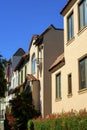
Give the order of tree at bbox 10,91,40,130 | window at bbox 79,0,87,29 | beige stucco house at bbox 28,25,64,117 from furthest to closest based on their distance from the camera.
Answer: tree at bbox 10,91,40,130 → beige stucco house at bbox 28,25,64,117 → window at bbox 79,0,87,29

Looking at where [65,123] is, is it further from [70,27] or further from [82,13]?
[70,27]

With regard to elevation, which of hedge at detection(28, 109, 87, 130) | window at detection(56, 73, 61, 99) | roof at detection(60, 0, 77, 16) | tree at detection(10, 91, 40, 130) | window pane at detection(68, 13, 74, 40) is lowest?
hedge at detection(28, 109, 87, 130)

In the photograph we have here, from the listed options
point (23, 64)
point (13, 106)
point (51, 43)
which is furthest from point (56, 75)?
point (23, 64)

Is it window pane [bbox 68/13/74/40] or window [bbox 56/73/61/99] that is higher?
window pane [bbox 68/13/74/40]

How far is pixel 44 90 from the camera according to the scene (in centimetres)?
3531

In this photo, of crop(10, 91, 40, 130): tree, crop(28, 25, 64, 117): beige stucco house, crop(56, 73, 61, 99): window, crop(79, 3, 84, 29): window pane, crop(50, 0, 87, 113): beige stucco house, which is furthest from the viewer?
crop(10, 91, 40, 130): tree

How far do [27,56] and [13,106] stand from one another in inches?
338

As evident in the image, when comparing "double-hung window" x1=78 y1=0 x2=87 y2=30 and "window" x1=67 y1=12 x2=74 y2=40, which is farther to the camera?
"window" x1=67 y1=12 x2=74 y2=40

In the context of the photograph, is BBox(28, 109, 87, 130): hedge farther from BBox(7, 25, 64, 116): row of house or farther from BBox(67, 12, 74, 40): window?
BBox(7, 25, 64, 116): row of house

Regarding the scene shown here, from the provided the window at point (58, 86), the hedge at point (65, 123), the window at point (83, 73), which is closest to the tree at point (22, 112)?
the window at point (58, 86)

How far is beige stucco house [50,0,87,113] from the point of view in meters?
22.0

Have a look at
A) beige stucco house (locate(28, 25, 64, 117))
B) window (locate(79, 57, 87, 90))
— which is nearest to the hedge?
window (locate(79, 57, 87, 90))

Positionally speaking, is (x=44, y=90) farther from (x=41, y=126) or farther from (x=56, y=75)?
(x=41, y=126)

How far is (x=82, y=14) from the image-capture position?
74.8ft
